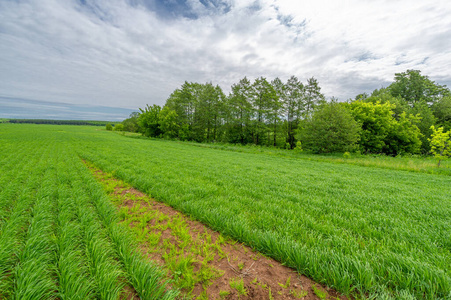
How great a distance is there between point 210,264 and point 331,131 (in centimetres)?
2318

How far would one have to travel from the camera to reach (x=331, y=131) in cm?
2036

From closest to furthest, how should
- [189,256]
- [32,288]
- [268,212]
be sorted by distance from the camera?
1. [32,288]
2. [189,256]
3. [268,212]

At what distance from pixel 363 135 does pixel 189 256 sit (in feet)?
107

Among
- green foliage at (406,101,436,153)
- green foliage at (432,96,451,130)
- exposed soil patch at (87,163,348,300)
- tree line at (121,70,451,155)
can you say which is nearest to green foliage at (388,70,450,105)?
tree line at (121,70,451,155)

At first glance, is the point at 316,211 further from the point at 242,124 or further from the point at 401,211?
the point at 242,124

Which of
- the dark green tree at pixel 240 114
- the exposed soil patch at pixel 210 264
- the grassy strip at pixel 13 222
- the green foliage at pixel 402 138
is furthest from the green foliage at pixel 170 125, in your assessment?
the green foliage at pixel 402 138

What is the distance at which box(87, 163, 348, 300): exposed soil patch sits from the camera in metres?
1.98

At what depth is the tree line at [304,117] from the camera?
71.6 feet

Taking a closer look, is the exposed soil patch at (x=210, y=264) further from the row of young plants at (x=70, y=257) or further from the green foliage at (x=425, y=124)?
the green foliage at (x=425, y=124)

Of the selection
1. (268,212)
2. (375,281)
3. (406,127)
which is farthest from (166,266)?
(406,127)

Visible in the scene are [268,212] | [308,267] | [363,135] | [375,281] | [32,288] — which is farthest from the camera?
[363,135]

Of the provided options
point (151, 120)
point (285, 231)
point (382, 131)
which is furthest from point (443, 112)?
point (151, 120)

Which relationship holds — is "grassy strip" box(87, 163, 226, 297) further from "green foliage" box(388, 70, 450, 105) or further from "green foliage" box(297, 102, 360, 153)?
"green foliage" box(388, 70, 450, 105)

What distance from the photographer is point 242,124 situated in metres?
33.3
